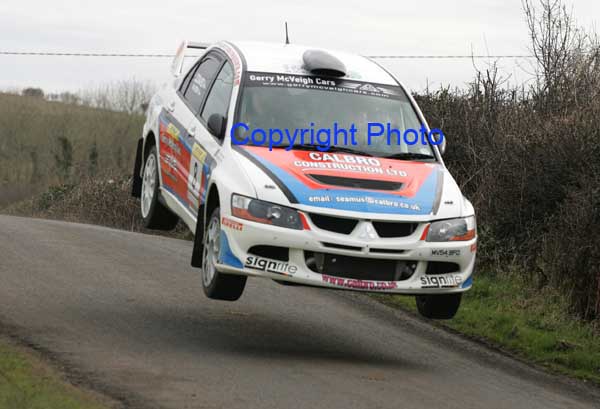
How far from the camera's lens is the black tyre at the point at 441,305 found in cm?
924

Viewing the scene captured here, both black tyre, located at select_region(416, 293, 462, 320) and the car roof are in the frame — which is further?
the car roof

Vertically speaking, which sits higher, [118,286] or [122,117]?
[122,117]

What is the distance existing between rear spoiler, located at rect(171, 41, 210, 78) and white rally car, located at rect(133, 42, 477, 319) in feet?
4.47

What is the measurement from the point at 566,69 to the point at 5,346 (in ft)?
42.9

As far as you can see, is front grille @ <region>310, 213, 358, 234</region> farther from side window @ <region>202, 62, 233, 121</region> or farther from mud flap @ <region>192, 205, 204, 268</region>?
side window @ <region>202, 62, 233, 121</region>

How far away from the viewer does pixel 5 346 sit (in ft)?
27.9

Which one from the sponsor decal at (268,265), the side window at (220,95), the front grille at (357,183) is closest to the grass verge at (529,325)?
the front grille at (357,183)

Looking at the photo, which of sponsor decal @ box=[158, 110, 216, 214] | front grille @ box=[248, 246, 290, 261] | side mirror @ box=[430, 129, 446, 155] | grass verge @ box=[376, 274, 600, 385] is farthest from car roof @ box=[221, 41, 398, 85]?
grass verge @ box=[376, 274, 600, 385]

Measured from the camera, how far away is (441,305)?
9344mm

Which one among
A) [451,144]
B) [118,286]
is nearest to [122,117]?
[451,144]

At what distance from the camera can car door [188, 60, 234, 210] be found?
9.37 meters

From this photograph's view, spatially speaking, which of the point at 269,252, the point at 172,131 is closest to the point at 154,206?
the point at 172,131

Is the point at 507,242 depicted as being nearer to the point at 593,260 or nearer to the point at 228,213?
the point at 593,260

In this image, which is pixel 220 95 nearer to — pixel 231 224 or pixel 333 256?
pixel 231 224
